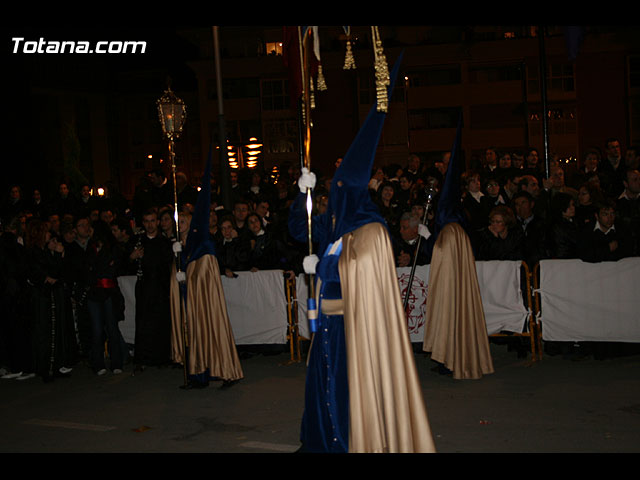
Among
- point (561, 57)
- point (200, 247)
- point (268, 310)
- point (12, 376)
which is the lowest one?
point (12, 376)

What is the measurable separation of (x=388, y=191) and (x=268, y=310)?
304 centimetres

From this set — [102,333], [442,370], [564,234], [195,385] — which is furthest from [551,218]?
[102,333]

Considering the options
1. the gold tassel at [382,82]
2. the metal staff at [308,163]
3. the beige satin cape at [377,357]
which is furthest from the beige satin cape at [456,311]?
the gold tassel at [382,82]

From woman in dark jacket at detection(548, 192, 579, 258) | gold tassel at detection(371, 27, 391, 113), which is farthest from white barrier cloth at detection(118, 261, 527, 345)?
gold tassel at detection(371, 27, 391, 113)

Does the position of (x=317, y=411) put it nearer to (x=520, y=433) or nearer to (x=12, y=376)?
(x=520, y=433)

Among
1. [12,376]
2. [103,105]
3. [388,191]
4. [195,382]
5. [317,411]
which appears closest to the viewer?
[317,411]

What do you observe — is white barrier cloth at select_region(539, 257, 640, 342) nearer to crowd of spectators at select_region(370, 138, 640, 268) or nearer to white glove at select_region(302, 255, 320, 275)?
crowd of spectators at select_region(370, 138, 640, 268)

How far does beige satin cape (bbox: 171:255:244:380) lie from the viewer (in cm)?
861

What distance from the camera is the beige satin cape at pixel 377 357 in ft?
16.2

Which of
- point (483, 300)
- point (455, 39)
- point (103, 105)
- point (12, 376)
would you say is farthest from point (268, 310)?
point (103, 105)

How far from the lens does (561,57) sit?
33.7 meters

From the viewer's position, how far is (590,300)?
888 centimetres

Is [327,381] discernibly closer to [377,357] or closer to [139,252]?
[377,357]

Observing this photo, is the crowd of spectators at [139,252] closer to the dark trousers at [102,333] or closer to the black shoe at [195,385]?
the dark trousers at [102,333]
